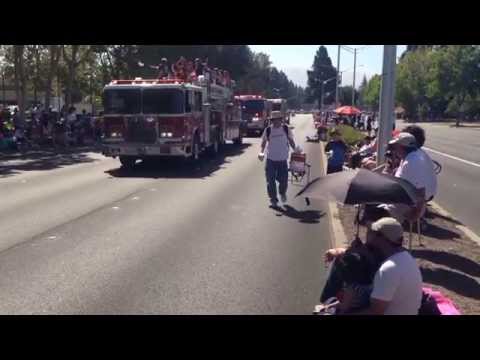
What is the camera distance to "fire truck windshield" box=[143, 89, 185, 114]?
17.8 m

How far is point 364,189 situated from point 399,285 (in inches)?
57.4

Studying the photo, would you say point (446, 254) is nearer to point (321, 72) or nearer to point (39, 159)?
point (39, 159)

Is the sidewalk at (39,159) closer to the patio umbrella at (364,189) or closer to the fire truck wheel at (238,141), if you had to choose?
the fire truck wheel at (238,141)

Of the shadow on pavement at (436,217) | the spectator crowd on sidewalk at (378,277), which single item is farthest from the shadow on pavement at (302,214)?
the spectator crowd on sidewalk at (378,277)

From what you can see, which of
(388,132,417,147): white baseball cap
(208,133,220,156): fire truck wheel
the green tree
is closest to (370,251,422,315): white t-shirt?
(388,132,417,147): white baseball cap

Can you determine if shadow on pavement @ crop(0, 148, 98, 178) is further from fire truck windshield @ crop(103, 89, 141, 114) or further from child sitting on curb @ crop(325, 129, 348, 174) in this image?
child sitting on curb @ crop(325, 129, 348, 174)

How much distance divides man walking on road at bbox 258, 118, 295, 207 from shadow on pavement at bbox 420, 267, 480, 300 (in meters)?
5.09

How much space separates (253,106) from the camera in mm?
A: 41906

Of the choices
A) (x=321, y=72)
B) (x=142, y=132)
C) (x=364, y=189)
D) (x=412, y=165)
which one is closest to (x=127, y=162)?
(x=142, y=132)

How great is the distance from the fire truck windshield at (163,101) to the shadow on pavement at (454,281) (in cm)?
1207

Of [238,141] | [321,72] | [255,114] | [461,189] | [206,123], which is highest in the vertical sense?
[321,72]
